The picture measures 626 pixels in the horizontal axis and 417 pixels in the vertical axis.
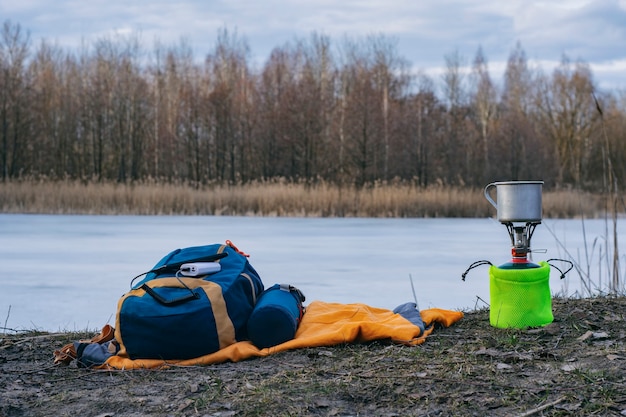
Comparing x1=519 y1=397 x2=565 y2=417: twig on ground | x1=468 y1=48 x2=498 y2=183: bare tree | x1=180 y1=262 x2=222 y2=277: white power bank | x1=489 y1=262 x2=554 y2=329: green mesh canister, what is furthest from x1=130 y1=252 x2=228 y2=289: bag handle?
x1=468 y1=48 x2=498 y2=183: bare tree

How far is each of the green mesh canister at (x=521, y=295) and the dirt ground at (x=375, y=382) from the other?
113mm

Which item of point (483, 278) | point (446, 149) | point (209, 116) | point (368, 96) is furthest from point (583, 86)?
point (483, 278)

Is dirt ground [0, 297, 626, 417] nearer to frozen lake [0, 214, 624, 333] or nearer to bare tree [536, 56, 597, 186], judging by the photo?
frozen lake [0, 214, 624, 333]

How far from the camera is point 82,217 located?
15.2m

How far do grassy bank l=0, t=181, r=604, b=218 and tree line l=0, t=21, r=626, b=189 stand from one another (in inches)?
210

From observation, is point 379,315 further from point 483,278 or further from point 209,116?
point 209,116

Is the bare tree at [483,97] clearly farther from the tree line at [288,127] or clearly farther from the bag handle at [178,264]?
the bag handle at [178,264]

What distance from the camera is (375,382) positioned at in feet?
9.07

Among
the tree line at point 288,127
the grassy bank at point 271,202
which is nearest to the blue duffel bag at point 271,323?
the grassy bank at point 271,202

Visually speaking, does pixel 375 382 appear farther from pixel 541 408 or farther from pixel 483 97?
pixel 483 97

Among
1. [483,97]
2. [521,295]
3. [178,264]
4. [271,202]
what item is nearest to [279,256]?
[178,264]

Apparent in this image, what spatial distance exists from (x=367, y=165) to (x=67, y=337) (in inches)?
794

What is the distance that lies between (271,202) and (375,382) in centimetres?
1304

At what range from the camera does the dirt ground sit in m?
2.53
